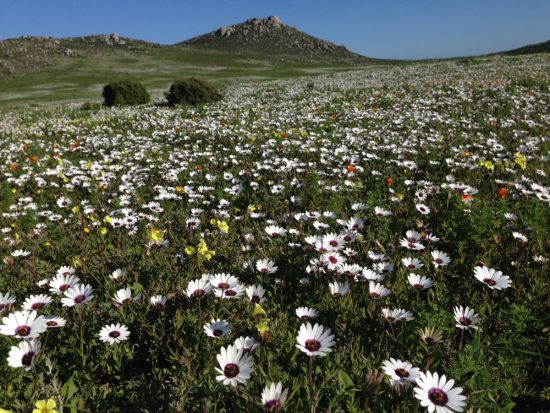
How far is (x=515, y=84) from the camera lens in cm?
1620

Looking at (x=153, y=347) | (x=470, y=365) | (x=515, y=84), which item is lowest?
(x=153, y=347)

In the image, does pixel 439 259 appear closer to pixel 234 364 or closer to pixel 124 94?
pixel 234 364

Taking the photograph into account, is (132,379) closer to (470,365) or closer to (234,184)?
(470,365)

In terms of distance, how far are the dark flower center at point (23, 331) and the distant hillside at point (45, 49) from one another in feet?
295

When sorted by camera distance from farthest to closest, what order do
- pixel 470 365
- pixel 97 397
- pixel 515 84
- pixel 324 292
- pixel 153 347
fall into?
1. pixel 515 84
2. pixel 324 292
3. pixel 153 347
4. pixel 97 397
5. pixel 470 365

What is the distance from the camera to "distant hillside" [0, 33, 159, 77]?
7900 cm

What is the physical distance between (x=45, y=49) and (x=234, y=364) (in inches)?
4608

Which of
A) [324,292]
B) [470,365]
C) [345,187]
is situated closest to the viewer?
[470,365]

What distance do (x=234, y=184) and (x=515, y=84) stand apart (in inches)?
615

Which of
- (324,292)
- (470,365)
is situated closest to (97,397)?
(324,292)

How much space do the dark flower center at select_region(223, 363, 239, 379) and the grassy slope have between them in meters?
39.9

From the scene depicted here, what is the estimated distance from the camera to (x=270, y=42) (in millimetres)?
167500

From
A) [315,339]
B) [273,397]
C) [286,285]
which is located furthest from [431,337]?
[286,285]

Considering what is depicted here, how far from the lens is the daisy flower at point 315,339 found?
6.84ft
